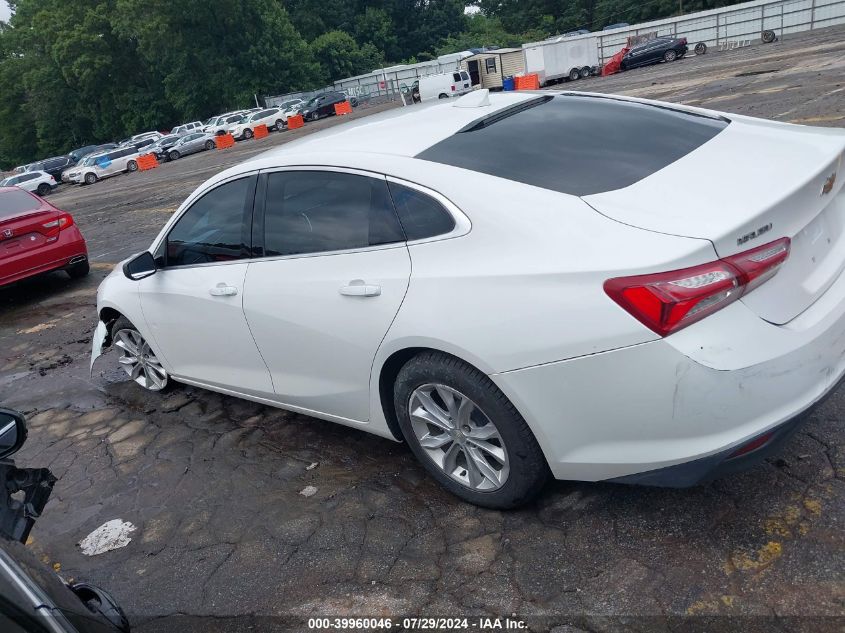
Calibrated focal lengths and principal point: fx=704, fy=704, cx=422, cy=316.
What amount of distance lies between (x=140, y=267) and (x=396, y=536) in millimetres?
2333

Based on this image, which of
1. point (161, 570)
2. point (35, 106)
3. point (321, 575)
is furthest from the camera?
point (35, 106)

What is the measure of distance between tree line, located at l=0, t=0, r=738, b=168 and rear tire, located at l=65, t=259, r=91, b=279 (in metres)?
56.0

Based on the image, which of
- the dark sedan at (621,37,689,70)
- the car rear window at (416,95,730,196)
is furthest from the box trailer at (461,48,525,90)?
the car rear window at (416,95,730,196)

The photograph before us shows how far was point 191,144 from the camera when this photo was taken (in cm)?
4097

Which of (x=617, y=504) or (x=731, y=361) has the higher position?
(x=731, y=361)

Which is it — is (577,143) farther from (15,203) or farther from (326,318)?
(15,203)

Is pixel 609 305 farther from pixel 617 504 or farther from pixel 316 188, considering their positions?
pixel 316 188

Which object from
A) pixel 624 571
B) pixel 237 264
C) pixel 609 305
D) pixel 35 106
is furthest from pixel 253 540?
pixel 35 106

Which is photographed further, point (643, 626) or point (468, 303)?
point (468, 303)

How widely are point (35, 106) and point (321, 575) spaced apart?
8091cm

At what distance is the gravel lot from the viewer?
242 centimetres

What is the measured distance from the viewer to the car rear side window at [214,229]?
12.2 feet

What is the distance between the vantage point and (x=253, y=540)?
10.5ft

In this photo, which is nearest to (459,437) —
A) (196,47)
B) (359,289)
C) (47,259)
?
A: (359,289)
